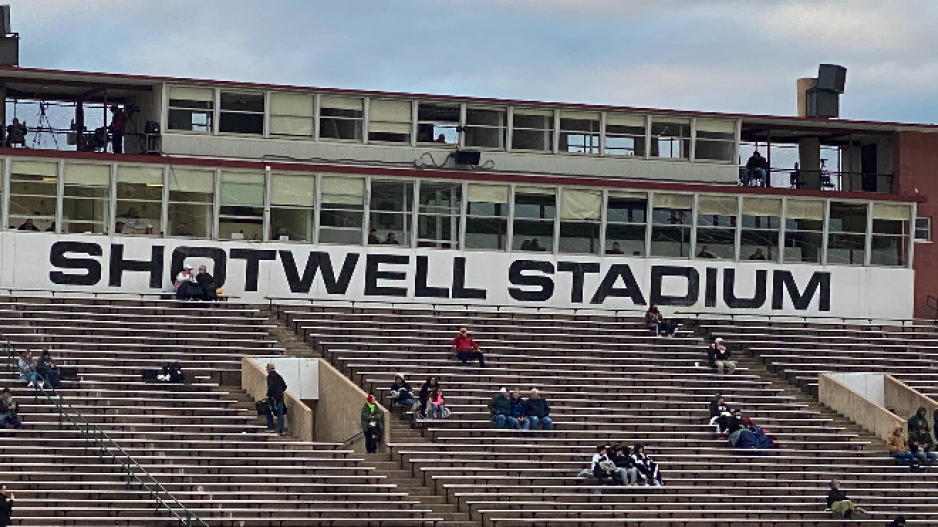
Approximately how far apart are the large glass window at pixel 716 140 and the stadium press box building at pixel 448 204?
0.05 metres

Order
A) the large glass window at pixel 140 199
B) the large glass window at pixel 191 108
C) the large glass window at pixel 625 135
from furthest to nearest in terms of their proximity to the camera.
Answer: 1. the large glass window at pixel 625 135
2. the large glass window at pixel 191 108
3. the large glass window at pixel 140 199

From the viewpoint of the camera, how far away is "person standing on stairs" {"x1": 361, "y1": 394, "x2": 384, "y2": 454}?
3834 cm

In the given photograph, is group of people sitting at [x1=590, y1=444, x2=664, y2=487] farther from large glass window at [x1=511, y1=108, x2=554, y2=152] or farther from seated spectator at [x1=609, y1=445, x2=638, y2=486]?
large glass window at [x1=511, y1=108, x2=554, y2=152]

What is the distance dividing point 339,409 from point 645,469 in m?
6.31

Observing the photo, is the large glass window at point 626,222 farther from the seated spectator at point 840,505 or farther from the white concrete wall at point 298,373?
the seated spectator at point 840,505

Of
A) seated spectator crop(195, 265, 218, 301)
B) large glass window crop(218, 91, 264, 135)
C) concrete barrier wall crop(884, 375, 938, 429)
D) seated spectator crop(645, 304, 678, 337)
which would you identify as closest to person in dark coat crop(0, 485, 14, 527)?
seated spectator crop(195, 265, 218, 301)

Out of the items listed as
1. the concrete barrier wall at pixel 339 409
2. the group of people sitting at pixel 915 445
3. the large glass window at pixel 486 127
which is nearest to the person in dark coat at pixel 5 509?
the concrete barrier wall at pixel 339 409

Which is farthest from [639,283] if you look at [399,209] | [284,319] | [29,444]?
[29,444]

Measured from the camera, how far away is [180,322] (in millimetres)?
43500

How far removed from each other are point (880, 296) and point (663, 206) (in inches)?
237

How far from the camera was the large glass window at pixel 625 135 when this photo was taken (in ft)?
168

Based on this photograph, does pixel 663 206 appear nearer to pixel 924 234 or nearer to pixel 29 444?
pixel 924 234

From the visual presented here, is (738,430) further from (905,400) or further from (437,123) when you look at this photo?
(437,123)

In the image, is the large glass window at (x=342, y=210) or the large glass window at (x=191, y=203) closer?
the large glass window at (x=191, y=203)
